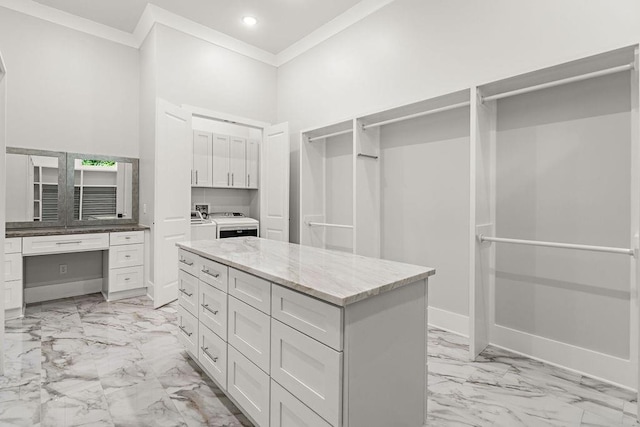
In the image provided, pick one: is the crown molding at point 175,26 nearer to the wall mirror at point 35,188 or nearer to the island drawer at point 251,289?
the wall mirror at point 35,188

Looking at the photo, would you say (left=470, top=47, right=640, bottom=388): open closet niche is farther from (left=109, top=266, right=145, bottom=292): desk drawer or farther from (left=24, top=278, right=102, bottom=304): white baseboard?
(left=24, top=278, right=102, bottom=304): white baseboard

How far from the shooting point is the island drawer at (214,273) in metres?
1.92

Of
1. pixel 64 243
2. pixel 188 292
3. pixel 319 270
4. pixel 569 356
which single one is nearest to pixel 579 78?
pixel 569 356

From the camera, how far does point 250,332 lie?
66.3 inches

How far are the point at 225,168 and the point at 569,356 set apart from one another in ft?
14.6

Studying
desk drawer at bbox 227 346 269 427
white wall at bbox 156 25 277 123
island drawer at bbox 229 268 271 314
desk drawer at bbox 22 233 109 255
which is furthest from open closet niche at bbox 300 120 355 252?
desk drawer at bbox 22 233 109 255

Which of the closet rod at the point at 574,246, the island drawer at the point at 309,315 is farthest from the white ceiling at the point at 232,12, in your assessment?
the island drawer at the point at 309,315

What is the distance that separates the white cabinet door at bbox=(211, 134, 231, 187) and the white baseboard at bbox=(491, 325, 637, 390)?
3894mm

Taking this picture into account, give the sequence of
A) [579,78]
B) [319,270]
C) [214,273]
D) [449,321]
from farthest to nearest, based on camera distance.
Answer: [449,321] → [579,78] → [214,273] → [319,270]

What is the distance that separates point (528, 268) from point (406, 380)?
1.69 m

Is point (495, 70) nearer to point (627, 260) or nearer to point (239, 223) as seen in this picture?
point (627, 260)

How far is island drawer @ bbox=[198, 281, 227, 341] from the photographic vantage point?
1.92 m

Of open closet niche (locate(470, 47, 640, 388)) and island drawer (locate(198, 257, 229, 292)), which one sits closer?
island drawer (locate(198, 257, 229, 292))

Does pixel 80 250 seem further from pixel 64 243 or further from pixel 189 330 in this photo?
pixel 189 330
